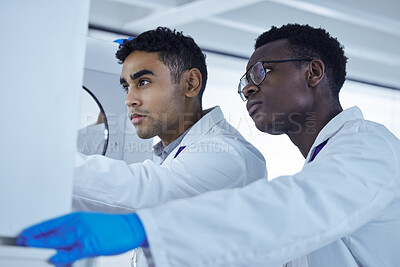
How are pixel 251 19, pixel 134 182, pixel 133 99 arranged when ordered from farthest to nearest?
pixel 251 19 < pixel 133 99 < pixel 134 182

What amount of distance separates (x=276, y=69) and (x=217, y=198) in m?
0.80

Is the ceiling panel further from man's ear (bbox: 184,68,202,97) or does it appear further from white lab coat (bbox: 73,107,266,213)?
white lab coat (bbox: 73,107,266,213)

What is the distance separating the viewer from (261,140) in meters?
4.64

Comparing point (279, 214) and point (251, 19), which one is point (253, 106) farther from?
point (251, 19)

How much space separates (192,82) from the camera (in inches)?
77.2

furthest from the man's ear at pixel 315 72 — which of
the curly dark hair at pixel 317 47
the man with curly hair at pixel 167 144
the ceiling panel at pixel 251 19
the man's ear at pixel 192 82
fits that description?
the ceiling panel at pixel 251 19

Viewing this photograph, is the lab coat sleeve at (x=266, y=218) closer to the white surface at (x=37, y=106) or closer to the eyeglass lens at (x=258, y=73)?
the white surface at (x=37, y=106)

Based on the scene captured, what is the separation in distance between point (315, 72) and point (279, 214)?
0.83m

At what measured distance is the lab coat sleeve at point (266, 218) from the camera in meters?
0.83

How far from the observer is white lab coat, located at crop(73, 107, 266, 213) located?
4.48 ft

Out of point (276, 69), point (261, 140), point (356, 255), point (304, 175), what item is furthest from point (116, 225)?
point (261, 140)

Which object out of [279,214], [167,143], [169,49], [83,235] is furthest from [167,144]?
[83,235]

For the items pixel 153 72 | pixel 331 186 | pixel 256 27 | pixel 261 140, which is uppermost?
pixel 256 27

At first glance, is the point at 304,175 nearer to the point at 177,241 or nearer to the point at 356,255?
the point at 177,241
